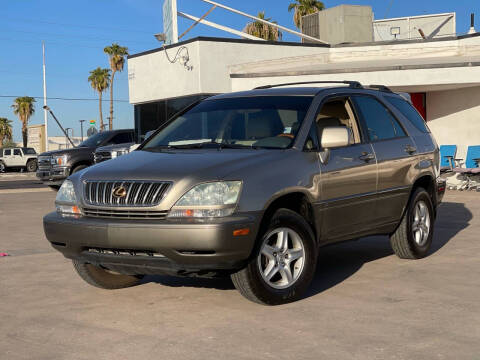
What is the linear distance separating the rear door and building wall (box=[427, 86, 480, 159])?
36.4ft

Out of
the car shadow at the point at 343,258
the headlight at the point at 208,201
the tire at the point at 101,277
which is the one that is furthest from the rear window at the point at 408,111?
the tire at the point at 101,277

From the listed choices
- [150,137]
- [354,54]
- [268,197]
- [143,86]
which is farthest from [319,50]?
[268,197]

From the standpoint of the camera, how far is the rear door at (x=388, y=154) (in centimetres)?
704

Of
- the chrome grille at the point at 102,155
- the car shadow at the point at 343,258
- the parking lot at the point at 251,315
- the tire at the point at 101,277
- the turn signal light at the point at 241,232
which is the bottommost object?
the parking lot at the point at 251,315

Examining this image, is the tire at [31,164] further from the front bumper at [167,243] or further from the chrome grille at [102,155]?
the front bumper at [167,243]

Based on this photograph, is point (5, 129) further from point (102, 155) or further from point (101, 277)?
point (101, 277)

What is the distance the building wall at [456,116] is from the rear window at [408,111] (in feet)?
33.8

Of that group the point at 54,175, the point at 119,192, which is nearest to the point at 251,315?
the point at 119,192

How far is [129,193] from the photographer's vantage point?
541 cm

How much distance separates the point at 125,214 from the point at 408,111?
4025mm

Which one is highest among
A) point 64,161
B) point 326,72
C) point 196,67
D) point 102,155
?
point 196,67

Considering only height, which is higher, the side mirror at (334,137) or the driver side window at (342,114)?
the driver side window at (342,114)

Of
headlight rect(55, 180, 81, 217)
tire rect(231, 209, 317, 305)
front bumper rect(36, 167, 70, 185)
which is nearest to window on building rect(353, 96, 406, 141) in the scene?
tire rect(231, 209, 317, 305)

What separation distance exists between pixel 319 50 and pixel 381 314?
1965 centimetres
